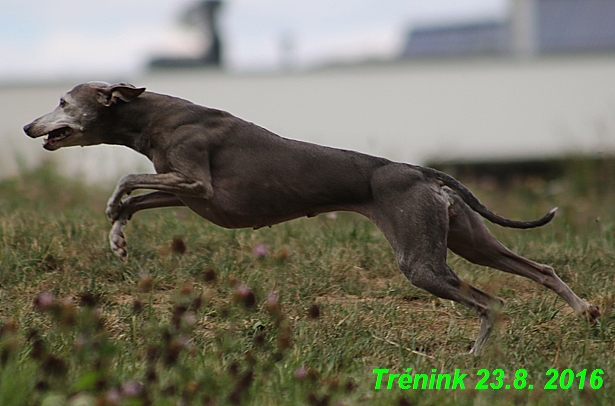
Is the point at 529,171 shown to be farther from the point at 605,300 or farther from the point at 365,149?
the point at 605,300

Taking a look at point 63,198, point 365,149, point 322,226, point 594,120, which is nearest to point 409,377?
point 322,226

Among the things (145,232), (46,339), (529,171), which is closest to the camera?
(46,339)

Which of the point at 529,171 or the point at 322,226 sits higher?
the point at 322,226

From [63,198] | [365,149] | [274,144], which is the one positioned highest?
[274,144]

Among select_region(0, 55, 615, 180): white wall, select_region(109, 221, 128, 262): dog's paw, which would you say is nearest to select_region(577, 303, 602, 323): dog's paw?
select_region(109, 221, 128, 262): dog's paw

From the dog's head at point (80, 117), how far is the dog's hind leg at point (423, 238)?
1.63m

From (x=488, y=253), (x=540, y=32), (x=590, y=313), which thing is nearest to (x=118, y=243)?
(x=488, y=253)

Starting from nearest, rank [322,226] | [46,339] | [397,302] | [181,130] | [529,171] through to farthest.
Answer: [46,339] → [181,130] → [397,302] → [322,226] → [529,171]

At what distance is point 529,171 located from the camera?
15531mm

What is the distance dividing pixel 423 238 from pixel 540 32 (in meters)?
12.0

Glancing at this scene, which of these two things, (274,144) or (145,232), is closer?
(274,144)

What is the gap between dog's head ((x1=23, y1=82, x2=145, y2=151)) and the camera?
520 cm

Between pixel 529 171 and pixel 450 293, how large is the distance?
1117cm

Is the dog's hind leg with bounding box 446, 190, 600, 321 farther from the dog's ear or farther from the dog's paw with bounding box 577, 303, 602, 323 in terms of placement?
the dog's ear
